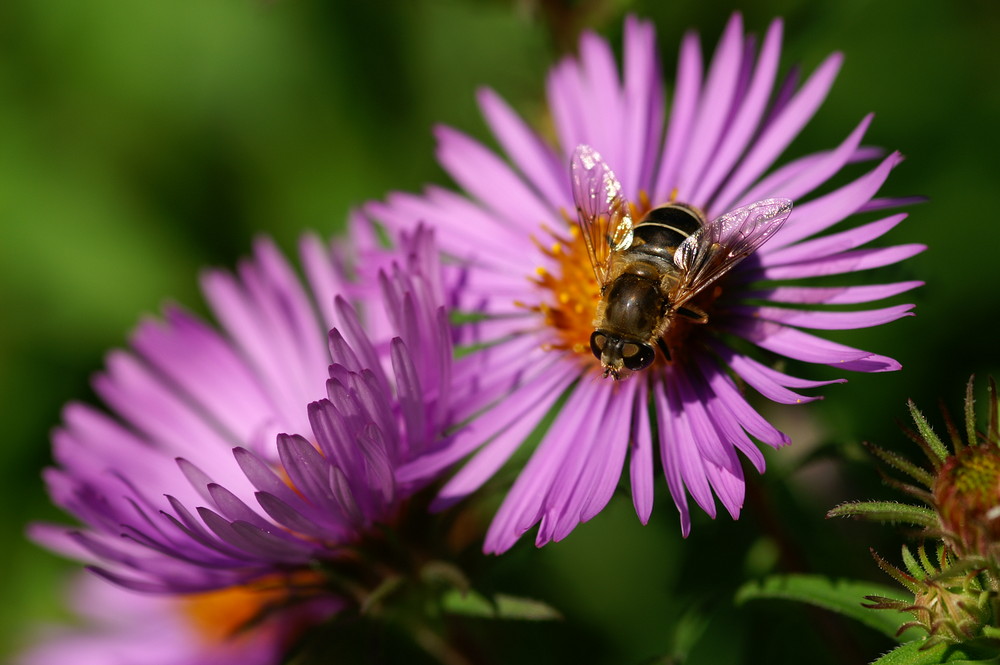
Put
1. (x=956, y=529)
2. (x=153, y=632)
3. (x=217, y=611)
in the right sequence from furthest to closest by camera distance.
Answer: (x=153, y=632) < (x=217, y=611) < (x=956, y=529)

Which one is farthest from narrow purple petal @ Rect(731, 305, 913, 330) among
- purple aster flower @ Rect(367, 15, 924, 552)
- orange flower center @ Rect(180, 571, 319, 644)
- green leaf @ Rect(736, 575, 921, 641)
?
orange flower center @ Rect(180, 571, 319, 644)

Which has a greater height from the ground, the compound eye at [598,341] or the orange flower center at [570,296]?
the orange flower center at [570,296]

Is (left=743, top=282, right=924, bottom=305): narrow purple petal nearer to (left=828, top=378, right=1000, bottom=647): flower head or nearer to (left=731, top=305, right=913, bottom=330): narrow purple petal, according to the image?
(left=731, top=305, right=913, bottom=330): narrow purple petal

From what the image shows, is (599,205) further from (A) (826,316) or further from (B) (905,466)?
(B) (905,466)

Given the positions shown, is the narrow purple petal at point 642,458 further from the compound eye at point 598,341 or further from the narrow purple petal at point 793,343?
the narrow purple petal at point 793,343

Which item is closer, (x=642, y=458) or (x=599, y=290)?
(x=642, y=458)

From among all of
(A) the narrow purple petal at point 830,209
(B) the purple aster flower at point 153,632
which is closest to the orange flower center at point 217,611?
(B) the purple aster flower at point 153,632

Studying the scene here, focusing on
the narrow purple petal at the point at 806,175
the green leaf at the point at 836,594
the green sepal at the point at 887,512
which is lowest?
the green leaf at the point at 836,594

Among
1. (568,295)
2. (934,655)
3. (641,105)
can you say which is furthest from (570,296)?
(934,655)
